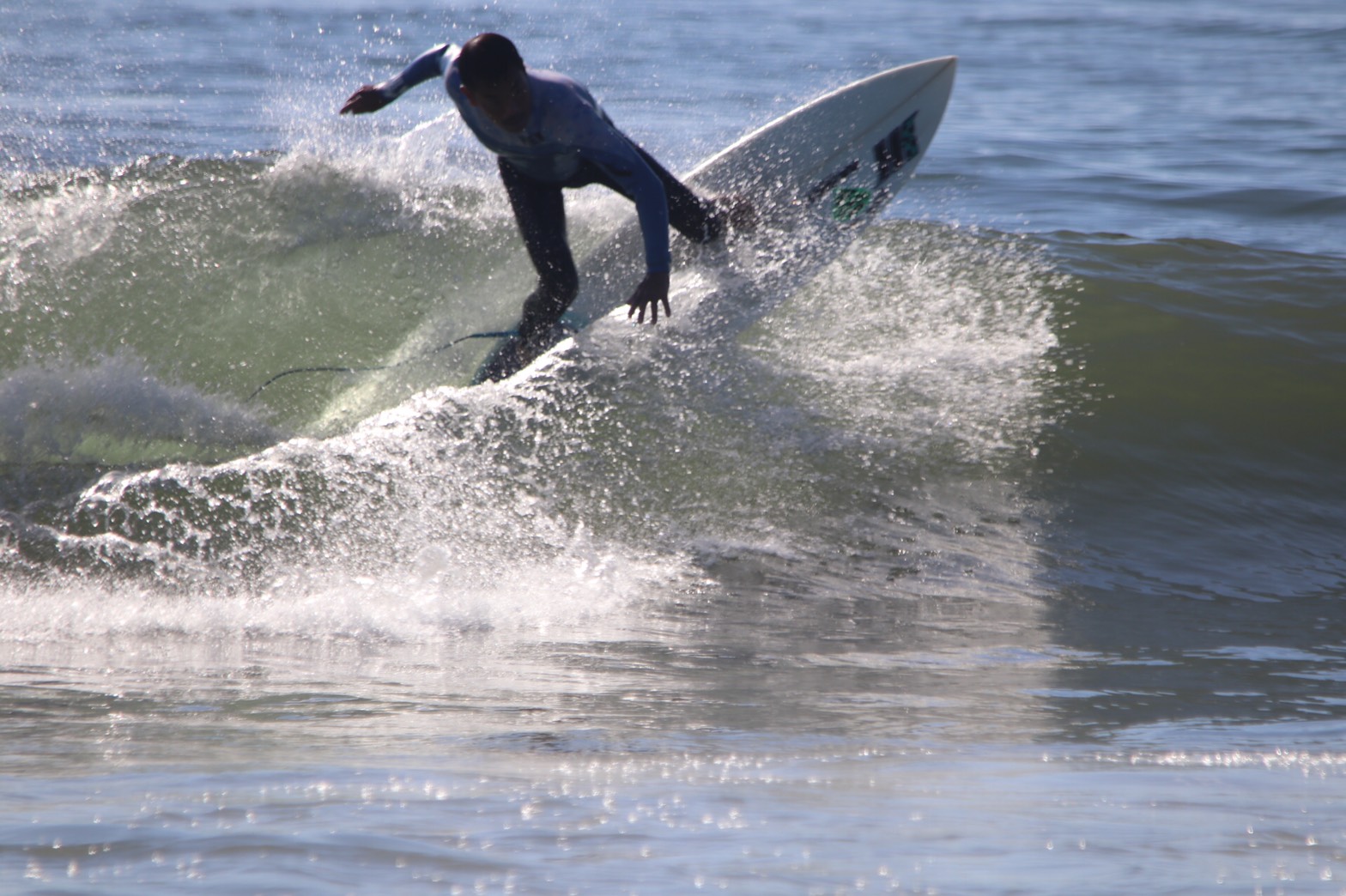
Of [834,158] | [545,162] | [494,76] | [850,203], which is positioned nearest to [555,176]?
[545,162]

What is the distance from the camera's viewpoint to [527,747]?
2.25 m

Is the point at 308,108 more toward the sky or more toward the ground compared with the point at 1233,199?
more toward the sky

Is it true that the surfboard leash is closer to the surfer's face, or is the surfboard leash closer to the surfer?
the surfer

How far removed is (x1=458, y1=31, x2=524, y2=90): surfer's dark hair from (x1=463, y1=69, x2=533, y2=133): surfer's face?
0.08 ft

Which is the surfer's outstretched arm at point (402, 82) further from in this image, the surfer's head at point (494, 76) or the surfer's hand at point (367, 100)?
the surfer's head at point (494, 76)

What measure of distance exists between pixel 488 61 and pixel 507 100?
0.67 ft

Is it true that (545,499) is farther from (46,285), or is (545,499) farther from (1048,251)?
(1048,251)

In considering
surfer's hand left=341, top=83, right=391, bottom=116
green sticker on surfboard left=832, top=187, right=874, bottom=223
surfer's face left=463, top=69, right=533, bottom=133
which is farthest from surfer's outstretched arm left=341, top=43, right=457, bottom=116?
green sticker on surfboard left=832, top=187, right=874, bottom=223

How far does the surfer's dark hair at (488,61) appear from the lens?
400 cm

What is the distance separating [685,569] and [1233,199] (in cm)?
749

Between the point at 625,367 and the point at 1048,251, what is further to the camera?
the point at 1048,251

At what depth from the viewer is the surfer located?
13.6 feet

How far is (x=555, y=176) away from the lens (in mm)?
4746

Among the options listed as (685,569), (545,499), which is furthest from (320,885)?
(545,499)
